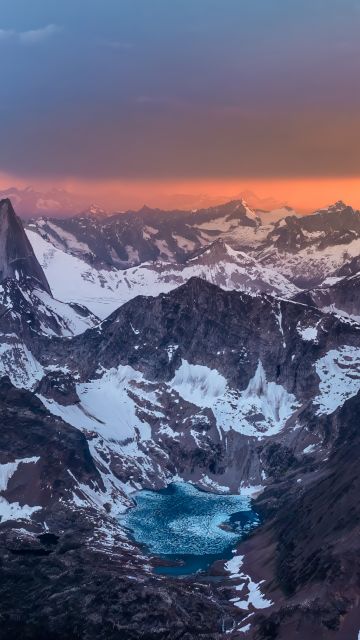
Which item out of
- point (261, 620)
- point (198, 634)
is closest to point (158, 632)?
point (198, 634)

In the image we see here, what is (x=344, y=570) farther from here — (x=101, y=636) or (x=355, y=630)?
(x=101, y=636)

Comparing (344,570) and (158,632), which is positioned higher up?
(344,570)

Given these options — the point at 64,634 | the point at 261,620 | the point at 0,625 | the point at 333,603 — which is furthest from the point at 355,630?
the point at 0,625

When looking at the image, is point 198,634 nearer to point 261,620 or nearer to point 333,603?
point 261,620

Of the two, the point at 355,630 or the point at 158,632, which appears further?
the point at 158,632

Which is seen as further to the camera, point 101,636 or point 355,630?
point 101,636

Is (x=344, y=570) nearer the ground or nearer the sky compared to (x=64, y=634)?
nearer the sky

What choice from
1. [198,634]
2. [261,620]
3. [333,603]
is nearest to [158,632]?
[198,634]
